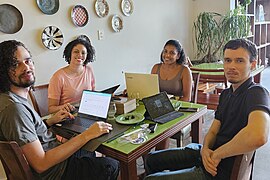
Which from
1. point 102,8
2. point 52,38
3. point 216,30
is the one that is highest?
point 102,8

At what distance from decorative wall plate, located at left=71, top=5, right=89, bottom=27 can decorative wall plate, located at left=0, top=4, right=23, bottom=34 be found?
1.99ft

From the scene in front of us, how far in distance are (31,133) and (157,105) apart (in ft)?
2.67

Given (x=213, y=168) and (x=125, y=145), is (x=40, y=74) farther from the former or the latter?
(x=213, y=168)

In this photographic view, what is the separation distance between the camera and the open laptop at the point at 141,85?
6.02ft

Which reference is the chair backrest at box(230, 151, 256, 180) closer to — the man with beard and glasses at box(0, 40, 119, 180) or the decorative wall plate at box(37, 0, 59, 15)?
the man with beard and glasses at box(0, 40, 119, 180)

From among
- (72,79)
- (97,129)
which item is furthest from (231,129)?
(72,79)

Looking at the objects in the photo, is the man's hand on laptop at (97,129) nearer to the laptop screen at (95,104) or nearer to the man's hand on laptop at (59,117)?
the laptop screen at (95,104)

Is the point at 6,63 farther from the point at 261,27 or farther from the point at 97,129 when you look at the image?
the point at 261,27

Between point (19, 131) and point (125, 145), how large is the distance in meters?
0.51

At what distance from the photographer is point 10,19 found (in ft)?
7.64

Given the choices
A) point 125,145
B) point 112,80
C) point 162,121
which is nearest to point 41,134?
point 125,145

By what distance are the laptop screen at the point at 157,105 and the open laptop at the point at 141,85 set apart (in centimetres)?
15

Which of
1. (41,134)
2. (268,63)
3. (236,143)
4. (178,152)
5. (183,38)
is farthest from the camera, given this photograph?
(268,63)

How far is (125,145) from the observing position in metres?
1.28
